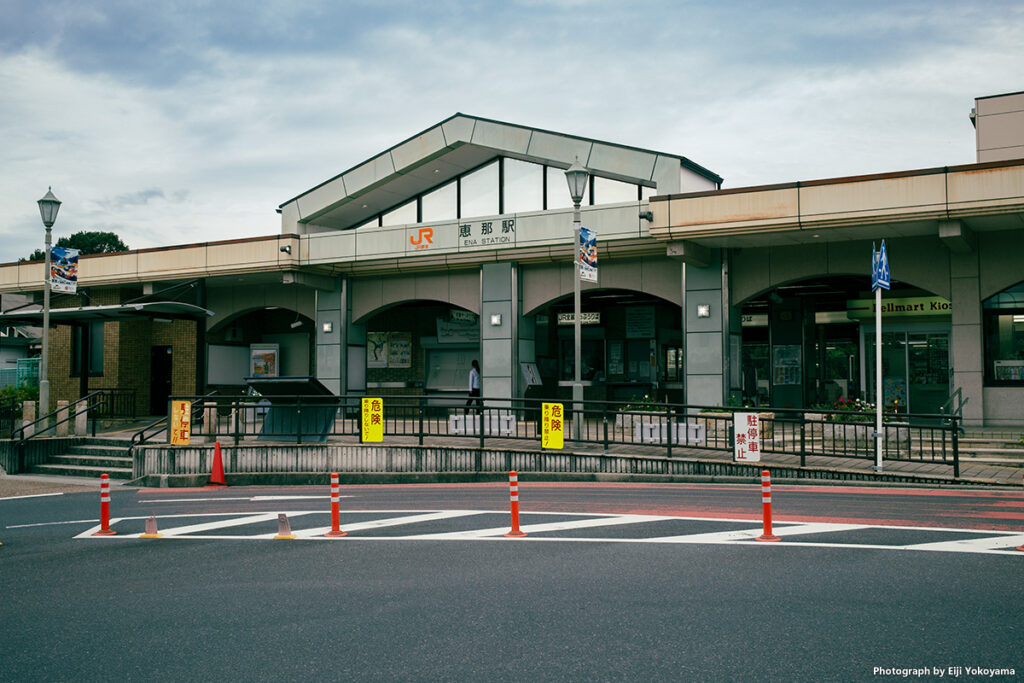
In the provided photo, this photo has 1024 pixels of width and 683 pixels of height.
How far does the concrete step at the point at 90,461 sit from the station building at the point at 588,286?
17.6ft

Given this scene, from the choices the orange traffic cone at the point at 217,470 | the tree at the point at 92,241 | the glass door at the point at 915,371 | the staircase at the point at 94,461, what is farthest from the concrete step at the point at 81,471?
the tree at the point at 92,241

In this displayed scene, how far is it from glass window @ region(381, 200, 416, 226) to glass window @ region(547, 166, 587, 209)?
16.3 feet

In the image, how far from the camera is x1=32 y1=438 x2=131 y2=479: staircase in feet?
68.5

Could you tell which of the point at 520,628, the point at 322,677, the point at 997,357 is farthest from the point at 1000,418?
the point at 322,677

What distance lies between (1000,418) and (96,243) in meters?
84.6

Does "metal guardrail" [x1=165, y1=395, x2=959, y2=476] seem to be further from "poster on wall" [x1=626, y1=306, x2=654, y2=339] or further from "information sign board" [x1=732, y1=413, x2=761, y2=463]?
"poster on wall" [x1=626, y1=306, x2=654, y2=339]

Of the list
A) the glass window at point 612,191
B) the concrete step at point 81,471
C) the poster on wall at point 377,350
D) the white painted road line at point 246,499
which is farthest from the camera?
the poster on wall at point 377,350

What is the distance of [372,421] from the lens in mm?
18812

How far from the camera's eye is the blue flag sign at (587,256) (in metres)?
19.0

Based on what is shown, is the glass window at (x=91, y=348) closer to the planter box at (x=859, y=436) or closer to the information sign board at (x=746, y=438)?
the information sign board at (x=746, y=438)

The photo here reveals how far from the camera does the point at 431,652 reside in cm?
634

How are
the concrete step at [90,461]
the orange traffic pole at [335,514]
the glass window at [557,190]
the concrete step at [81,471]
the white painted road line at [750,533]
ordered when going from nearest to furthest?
the white painted road line at [750,533] < the orange traffic pole at [335,514] < the concrete step at [81,471] < the concrete step at [90,461] < the glass window at [557,190]

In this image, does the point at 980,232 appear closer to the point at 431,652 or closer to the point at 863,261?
the point at 863,261

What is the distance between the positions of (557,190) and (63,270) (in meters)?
14.1
